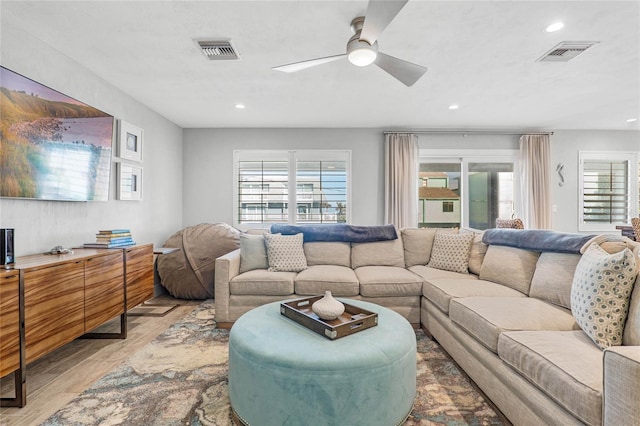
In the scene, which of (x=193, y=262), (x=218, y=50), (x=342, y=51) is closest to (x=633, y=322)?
(x=342, y=51)

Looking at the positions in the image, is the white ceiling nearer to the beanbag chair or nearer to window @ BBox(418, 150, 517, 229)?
window @ BBox(418, 150, 517, 229)

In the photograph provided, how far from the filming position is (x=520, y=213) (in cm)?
497

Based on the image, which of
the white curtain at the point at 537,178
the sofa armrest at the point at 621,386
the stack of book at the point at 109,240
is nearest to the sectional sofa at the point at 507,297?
the sofa armrest at the point at 621,386

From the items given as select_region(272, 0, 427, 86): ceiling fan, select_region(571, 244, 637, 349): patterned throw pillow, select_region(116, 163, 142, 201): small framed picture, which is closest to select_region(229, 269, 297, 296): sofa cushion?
select_region(116, 163, 142, 201): small framed picture

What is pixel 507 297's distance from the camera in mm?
2211

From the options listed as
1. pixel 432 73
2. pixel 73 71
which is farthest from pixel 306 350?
pixel 73 71

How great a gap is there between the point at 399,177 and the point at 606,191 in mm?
3570

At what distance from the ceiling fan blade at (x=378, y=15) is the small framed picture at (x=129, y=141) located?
286cm

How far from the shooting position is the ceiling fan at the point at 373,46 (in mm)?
1627

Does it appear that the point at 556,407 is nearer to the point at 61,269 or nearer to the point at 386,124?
the point at 61,269

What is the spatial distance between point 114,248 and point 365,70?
2.81 m

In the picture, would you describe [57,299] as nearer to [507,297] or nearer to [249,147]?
[507,297]

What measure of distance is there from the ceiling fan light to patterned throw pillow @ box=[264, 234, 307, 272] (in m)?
1.87

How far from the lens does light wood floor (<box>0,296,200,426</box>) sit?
166cm
